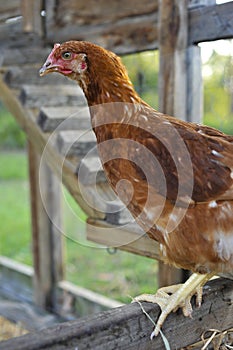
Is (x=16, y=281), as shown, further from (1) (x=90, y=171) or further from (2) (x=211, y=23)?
(2) (x=211, y=23)

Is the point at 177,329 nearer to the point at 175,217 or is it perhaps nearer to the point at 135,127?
the point at 175,217

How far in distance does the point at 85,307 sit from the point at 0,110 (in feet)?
19.6

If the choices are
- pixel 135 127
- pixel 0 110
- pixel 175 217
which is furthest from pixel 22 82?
pixel 0 110

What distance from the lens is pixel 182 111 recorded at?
170cm

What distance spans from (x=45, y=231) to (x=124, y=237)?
130 centimetres

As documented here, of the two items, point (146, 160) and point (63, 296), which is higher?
point (146, 160)

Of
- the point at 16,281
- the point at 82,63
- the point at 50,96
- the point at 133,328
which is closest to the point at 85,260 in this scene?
the point at 16,281

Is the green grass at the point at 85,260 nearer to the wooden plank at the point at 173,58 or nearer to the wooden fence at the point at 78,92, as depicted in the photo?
the wooden fence at the point at 78,92

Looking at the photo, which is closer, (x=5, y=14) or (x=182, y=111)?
(x=182, y=111)

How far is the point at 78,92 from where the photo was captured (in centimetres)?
223

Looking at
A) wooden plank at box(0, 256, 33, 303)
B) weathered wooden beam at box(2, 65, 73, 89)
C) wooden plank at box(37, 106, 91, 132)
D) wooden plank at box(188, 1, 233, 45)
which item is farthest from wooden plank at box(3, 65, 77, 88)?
wooden plank at box(0, 256, 33, 303)

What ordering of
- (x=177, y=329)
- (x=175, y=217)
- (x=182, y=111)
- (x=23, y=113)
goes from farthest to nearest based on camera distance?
1. (x=23, y=113)
2. (x=182, y=111)
3. (x=175, y=217)
4. (x=177, y=329)

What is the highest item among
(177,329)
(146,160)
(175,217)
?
(146,160)

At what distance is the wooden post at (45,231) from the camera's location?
2848 mm
